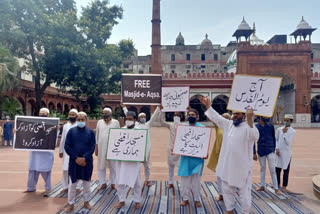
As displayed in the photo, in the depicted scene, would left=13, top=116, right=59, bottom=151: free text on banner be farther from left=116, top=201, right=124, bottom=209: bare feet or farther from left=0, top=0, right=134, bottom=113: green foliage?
left=0, top=0, right=134, bottom=113: green foliage

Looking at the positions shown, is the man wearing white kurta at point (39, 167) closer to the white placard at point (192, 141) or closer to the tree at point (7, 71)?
the white placard at point (192, 141)

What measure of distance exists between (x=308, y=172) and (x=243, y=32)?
2765 cm

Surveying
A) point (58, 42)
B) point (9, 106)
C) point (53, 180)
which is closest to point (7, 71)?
point (9, 106)

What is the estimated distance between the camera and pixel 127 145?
4625 millimetres

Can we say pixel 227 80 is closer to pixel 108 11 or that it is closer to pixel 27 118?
pixel 108 11

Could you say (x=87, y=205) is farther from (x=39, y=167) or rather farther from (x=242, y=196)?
(x=242, y=196)

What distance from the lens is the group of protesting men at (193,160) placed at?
390cm

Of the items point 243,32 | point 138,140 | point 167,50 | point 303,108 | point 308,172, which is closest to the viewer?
point 138,140

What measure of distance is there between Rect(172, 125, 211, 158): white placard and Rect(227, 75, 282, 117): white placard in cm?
71

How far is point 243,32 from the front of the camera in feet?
105

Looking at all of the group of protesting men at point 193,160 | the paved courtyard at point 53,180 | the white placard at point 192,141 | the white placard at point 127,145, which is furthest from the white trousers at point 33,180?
the white placard at point 192,141

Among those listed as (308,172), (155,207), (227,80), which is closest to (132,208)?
(155,207)

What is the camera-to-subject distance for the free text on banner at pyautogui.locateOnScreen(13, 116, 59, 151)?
17.6 ft

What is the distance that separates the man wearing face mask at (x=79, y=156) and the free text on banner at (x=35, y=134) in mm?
1319
